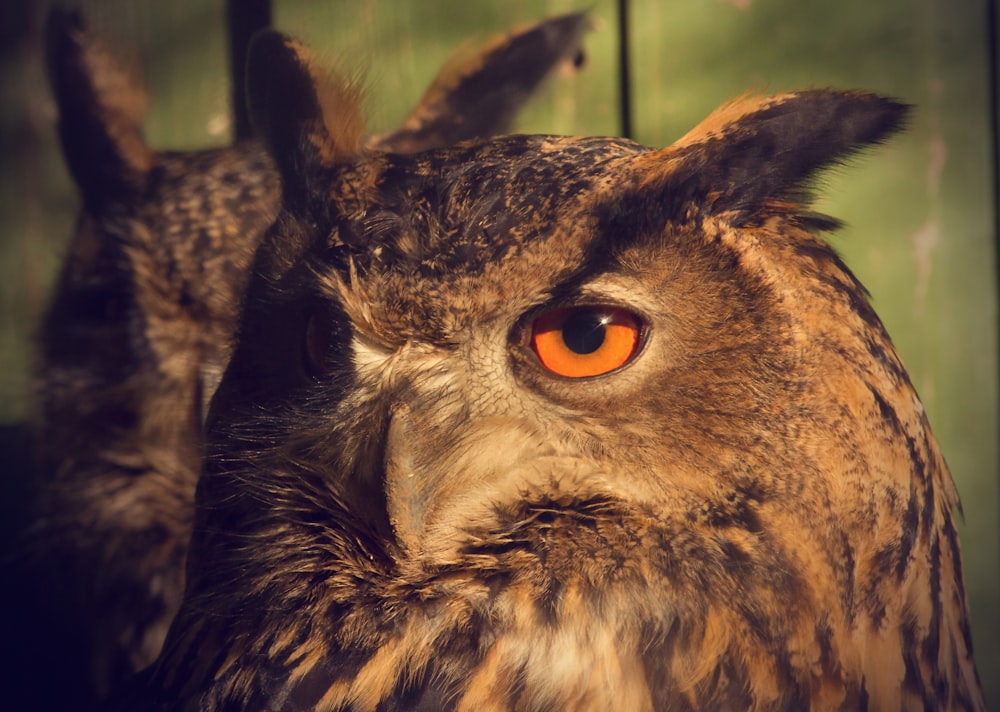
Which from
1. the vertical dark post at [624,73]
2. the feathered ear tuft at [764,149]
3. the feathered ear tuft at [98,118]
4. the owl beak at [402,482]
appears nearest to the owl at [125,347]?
the feathered ear tuft at [98,118]

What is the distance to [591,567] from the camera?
71 centimetres

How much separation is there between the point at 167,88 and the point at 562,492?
3.26ft

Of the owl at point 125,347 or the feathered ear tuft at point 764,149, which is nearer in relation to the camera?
the feathered ear tuft at point 764,149

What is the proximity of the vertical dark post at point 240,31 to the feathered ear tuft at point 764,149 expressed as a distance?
724 mm

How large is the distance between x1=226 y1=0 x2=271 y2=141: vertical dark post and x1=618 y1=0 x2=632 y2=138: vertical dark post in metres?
0.47

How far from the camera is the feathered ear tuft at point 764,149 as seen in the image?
674 mm

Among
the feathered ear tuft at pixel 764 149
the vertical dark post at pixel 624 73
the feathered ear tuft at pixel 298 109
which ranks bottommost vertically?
the feathered ear tuft at pixel 764 149

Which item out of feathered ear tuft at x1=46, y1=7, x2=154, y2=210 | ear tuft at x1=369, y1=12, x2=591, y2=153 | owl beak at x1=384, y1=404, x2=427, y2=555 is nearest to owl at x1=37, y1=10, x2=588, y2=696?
feathered ear tuft at x1=46, y1=7, x2=154, y2=210

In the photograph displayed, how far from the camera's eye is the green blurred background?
3.32ft

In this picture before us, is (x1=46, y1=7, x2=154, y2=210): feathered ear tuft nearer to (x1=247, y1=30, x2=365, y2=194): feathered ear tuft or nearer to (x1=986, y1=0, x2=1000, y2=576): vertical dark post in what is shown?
(x1=247, y1=30, x2=365, y2=194): feathered ear tuft

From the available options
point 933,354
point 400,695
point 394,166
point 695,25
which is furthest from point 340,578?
point 933,354

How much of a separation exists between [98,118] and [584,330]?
42.0 inches

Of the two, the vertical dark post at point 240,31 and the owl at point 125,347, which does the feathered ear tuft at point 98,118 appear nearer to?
the owl at point 125,347

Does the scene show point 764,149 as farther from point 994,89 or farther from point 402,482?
point 994,89
